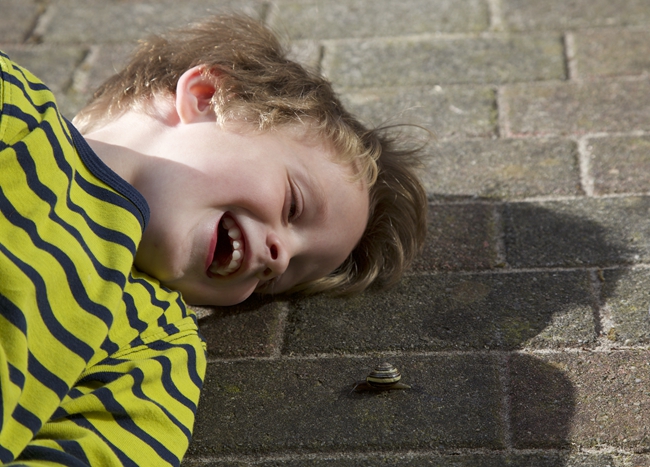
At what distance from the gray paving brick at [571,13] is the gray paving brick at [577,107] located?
560 mm

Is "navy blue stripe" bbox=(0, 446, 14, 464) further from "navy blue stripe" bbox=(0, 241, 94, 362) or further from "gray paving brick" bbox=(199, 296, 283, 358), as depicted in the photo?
"gray paving brick" bbox=(199, 296, 283, 358)

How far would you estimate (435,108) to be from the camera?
2.97 meters

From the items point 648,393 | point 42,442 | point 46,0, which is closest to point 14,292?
point 42,442

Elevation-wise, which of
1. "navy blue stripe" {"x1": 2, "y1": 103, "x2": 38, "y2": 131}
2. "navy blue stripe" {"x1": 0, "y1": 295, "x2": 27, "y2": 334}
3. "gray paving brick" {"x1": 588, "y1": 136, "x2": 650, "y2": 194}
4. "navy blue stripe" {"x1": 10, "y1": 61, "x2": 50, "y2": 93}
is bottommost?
"gray paving brick" {"x1": 588, "y1": 136, "x2": 650, "y2": 194}

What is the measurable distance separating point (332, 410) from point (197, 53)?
1206 mm

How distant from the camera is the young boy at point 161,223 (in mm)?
1517

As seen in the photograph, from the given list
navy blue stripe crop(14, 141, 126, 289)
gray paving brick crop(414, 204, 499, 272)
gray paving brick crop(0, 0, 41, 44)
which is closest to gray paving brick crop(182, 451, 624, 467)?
navy blue stripe crop(14, 141, 126, 289)

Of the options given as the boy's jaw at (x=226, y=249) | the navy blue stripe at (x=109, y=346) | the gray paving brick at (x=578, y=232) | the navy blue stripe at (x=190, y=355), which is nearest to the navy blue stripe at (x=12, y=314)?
the navy blue stripe at (x=109, y=346)

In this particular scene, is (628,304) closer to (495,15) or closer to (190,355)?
(190,355)

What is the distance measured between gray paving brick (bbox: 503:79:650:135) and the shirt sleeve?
1.60 m

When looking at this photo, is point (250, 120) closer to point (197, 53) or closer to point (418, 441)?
point (197, 53)

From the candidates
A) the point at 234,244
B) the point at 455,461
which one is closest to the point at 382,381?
the point at 455,461

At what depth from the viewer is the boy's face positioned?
6.10ft

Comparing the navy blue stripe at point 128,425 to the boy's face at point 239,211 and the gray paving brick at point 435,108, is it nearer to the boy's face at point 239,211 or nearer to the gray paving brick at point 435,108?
the boy's face at point 239,211
